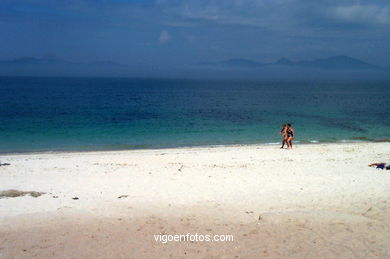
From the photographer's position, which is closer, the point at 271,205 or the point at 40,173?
the point at 271,205

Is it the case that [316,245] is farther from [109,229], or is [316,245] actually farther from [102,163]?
[102,163]

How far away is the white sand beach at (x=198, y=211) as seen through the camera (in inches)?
307

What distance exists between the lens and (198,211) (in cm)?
1004

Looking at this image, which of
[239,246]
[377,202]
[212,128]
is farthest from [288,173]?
[212,128]

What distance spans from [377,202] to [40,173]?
12.6m

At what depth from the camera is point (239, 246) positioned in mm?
7863

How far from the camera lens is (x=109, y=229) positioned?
879cm

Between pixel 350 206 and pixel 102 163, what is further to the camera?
pixel 102 163

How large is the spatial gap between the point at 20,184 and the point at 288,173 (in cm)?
1021

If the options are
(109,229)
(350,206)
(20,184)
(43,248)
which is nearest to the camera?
(43,248)

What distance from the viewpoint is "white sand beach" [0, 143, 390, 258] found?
7809mm

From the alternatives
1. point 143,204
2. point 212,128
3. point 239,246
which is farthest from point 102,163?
point 212,128

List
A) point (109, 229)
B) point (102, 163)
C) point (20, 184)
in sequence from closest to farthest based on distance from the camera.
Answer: point (109, 229) < point (20, 184) < point (102, 163)

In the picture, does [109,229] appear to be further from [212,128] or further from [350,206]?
[212,128]
